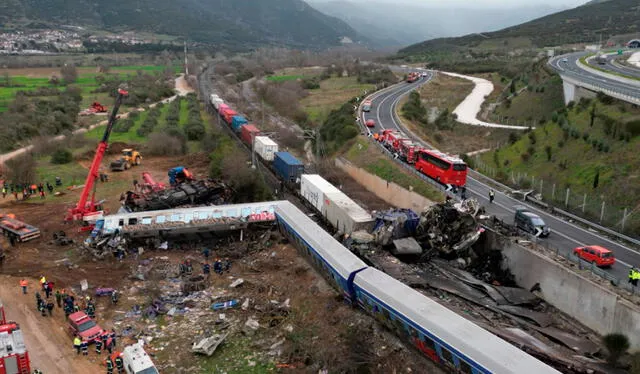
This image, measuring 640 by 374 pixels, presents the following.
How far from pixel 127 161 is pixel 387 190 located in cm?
2998

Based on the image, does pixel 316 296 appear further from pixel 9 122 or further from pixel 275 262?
pixel 9 122

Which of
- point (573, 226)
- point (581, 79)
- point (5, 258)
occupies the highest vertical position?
point (581, 79)

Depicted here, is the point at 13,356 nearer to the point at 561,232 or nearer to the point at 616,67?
the point at 561,232

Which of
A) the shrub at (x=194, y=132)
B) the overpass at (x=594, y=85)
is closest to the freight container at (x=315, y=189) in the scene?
the overpass at (x=594, y=85)

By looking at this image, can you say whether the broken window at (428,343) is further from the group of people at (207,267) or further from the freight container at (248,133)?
the freight container at (248,133)

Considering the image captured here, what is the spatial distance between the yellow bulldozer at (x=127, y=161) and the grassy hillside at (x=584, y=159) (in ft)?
121

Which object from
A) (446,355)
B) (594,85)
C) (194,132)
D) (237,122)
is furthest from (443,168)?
(194,132)

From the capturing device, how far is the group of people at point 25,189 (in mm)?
44281

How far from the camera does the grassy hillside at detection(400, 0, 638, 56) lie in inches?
5054

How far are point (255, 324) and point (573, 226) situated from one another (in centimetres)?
1969

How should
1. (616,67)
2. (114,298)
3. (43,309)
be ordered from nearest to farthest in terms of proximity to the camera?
(43,309), (114,298), (616,67)

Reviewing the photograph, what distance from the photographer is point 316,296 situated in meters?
26.7

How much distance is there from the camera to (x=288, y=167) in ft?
139

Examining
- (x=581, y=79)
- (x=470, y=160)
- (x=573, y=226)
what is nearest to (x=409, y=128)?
(x=470, y=160)
